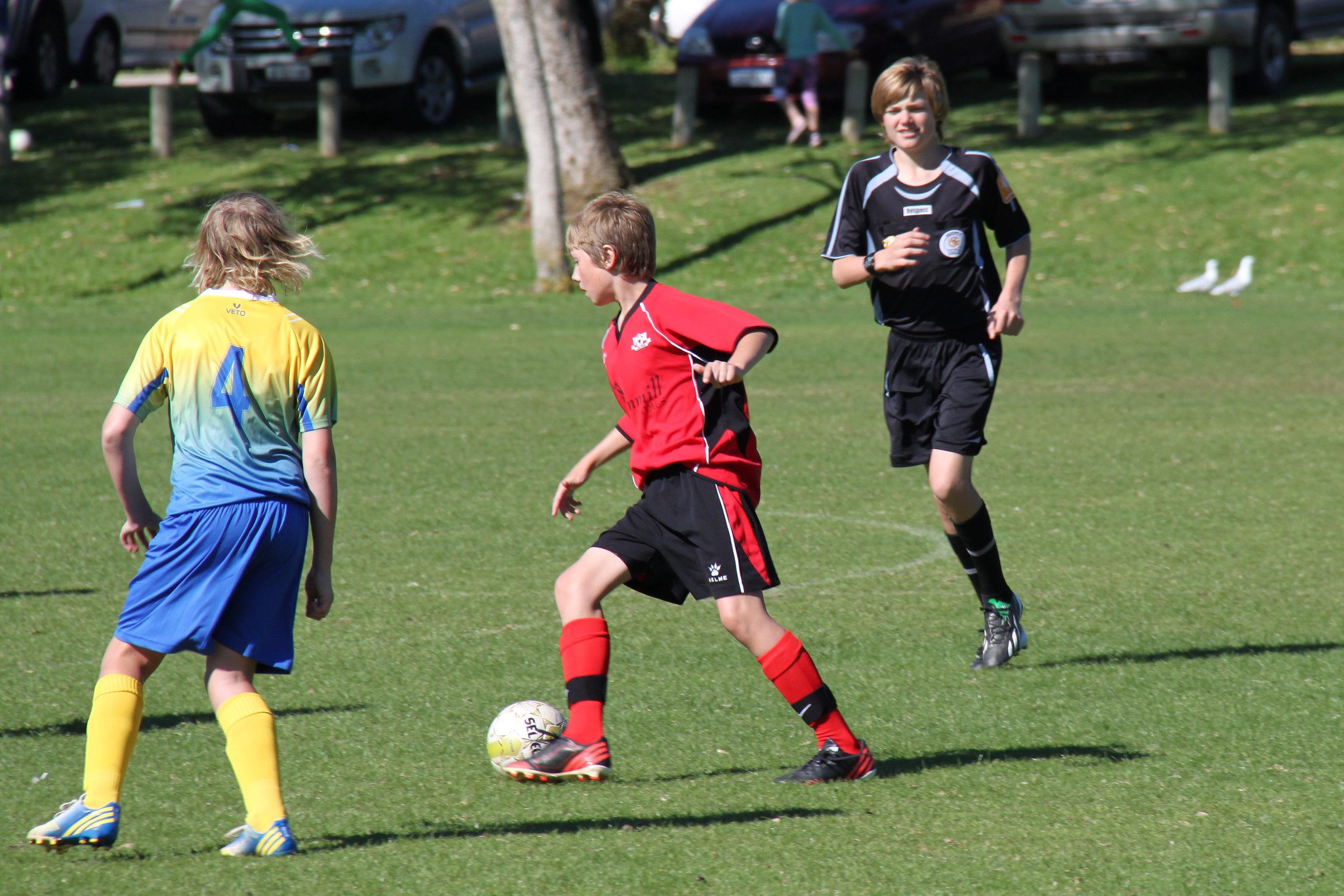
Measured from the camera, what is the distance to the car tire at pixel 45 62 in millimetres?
25078

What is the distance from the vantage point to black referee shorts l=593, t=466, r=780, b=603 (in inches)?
178

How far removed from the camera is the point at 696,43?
74.1 ft

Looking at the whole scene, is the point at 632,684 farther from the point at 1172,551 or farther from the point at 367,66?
the point at 367,66

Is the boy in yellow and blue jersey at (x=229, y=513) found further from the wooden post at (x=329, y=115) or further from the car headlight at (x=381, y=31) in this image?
the wooden post at (x=329, y=115)

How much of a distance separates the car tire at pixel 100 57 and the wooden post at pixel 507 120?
7933 millimetres

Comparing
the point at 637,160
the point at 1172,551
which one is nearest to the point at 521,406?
the point at 1172,551

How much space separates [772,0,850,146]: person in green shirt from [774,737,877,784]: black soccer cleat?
17.6 m

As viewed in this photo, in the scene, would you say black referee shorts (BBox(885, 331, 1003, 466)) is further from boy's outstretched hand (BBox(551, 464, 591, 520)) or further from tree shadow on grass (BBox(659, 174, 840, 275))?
tree shadow on grass (BBox(659, 174, 840, 275))

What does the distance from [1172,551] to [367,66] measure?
16.5m

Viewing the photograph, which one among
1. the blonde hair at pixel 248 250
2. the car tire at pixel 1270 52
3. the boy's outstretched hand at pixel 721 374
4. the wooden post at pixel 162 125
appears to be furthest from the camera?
the wooden post at pixel 162 125

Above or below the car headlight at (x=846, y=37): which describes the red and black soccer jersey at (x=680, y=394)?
below

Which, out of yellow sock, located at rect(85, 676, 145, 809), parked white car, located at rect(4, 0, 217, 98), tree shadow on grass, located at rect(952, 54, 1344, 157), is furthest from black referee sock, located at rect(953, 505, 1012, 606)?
parked white car, located at rect(4, 0, 217, 98)

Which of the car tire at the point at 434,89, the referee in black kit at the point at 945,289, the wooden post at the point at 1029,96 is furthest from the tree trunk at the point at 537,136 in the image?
the referee in black kit at the point at 945,289

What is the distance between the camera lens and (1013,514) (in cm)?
843
